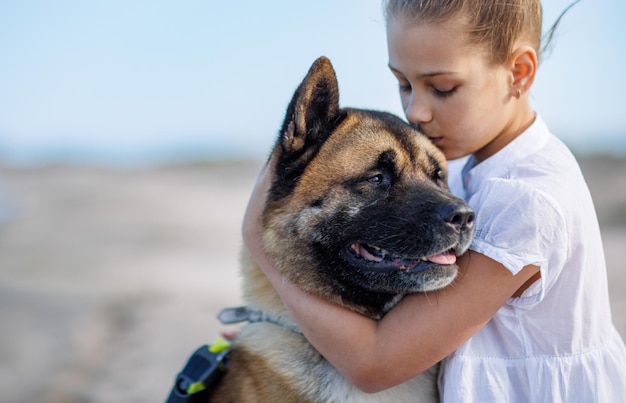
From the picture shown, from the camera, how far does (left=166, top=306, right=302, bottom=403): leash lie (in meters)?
2.85

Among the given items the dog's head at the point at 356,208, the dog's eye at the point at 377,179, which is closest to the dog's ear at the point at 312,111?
the dog's head at the point at 356,208

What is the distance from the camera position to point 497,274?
2250mm

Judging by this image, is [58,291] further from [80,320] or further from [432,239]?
[432,239]

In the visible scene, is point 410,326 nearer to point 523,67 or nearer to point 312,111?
point 312,111

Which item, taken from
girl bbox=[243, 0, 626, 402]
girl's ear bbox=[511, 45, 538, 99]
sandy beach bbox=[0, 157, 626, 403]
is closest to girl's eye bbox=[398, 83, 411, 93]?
girl bbox=[243, 0, 626, 402]

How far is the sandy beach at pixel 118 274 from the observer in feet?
17.3

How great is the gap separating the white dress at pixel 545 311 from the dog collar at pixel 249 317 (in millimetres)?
657

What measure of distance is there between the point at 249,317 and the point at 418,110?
43.6 inches

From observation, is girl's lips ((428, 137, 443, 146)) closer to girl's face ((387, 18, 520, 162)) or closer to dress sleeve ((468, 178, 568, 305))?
girl's face ((387, 18, 520, 162))

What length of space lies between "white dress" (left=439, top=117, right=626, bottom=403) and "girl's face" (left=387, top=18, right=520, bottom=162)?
0.81 feet

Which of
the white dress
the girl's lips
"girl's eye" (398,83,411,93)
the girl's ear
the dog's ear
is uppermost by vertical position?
the dog's ear

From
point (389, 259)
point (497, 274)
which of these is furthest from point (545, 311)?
point (389, 259)

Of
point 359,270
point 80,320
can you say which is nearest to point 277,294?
point 359,270

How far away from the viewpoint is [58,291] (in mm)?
7023
